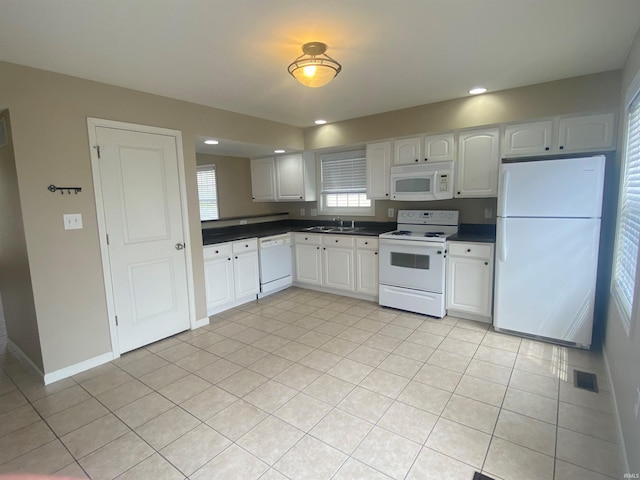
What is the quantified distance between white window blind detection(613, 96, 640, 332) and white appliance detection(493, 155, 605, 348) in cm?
24

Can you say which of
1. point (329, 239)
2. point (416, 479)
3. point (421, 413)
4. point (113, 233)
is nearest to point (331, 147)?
point (329, 239)

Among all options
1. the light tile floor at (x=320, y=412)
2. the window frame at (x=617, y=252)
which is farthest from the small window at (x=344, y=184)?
the window frame at (x=617, y=252)

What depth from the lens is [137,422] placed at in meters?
2.14

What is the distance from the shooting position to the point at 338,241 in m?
4.53

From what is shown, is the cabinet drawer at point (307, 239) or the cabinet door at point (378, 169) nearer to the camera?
the cabinet door at point (378, 169)

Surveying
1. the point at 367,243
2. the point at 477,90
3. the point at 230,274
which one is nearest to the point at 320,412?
the point at 230,274

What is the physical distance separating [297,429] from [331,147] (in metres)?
3.69

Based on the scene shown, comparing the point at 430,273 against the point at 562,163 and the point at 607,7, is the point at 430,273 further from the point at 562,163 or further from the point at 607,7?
the point at 607,7

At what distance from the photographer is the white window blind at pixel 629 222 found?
79.9 inches

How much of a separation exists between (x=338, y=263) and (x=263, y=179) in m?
1.93

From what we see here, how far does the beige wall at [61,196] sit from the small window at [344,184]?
2695 mm

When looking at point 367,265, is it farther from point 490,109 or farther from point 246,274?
point 490,109

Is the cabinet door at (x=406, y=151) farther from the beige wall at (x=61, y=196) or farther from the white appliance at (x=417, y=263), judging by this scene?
the beige wall at (x=61, y=196)

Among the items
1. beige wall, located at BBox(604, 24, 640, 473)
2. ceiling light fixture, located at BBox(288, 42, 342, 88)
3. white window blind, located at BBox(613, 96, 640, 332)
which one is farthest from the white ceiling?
white window blind, located at BBox(613, 96, 640, 332)
